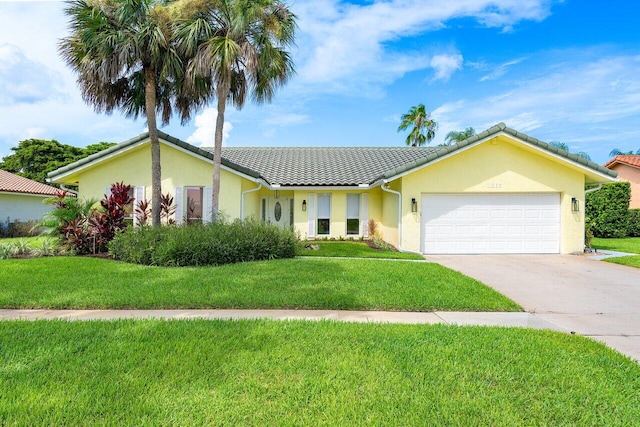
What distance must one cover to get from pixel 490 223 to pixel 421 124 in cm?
2009

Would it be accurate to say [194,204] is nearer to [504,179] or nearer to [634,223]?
[504,179]

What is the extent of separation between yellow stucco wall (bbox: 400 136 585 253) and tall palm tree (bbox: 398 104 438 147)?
61.8 feet

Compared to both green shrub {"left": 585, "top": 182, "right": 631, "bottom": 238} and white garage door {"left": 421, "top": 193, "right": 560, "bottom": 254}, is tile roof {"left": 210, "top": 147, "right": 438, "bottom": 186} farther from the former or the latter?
green shrub {"left": 585, "top": 182, "right": 631, "bottom": 238}

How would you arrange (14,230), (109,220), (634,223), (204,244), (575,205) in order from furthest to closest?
(634,223), (14,230), (575,205), (109,220), (204,244)

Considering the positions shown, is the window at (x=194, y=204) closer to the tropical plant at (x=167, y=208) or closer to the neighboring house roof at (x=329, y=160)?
the tropical plant at (x=167, y=208)

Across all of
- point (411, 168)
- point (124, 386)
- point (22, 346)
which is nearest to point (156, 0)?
point (411, 168)

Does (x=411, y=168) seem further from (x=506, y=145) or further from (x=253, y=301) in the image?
(x=253, y=301)

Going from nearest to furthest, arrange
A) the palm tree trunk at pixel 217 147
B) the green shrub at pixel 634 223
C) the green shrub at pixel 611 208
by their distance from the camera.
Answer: the palm tree trunk at pixel 217 147, the green shrub at pixel 611 208, the green shrub at pixel 634 223

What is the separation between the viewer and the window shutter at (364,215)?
16.5m

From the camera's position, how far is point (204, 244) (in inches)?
366

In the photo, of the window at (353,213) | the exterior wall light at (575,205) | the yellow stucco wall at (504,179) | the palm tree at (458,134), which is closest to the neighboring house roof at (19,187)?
the window at (353,213)

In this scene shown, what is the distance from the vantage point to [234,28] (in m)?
11.0

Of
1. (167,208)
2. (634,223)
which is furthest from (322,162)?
(634,223)

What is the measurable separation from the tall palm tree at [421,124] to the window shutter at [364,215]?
57.3 ft
